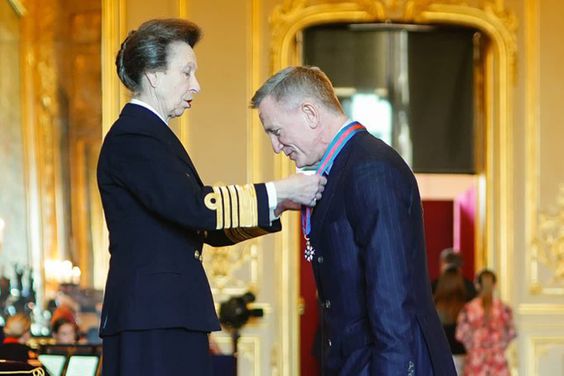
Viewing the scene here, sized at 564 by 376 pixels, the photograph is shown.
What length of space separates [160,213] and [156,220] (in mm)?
91

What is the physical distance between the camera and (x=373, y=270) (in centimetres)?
313

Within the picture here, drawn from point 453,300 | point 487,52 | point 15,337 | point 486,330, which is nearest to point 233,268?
point 453,300

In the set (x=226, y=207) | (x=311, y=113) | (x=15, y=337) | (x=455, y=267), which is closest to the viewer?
(x=311, y=113)

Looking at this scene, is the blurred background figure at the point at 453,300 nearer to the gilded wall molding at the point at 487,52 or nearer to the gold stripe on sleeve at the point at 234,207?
the gilded wall molding at the point at 487,52

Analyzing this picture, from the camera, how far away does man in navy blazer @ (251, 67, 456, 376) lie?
312 centimetres

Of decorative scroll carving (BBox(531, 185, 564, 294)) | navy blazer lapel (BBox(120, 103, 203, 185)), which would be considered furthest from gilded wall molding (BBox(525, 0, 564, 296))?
navy blazer lapel (BBox(120, 103, 203, 185))

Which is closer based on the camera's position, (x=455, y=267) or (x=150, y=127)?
(x=150, y=127)

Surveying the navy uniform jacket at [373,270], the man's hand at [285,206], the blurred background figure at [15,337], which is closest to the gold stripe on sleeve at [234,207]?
the man's hand at [285,206]

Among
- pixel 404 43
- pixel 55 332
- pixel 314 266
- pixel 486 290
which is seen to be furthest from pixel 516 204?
pixel 314 266

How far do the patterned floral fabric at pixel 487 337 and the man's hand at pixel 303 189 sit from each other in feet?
21.0

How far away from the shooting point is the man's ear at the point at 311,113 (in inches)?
131

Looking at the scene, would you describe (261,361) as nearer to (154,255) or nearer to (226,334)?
(226,334)

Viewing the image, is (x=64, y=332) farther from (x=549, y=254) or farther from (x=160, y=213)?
(x=160, y=213)

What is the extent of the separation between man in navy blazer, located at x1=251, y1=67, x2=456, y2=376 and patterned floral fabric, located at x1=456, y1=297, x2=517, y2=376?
251 inches
